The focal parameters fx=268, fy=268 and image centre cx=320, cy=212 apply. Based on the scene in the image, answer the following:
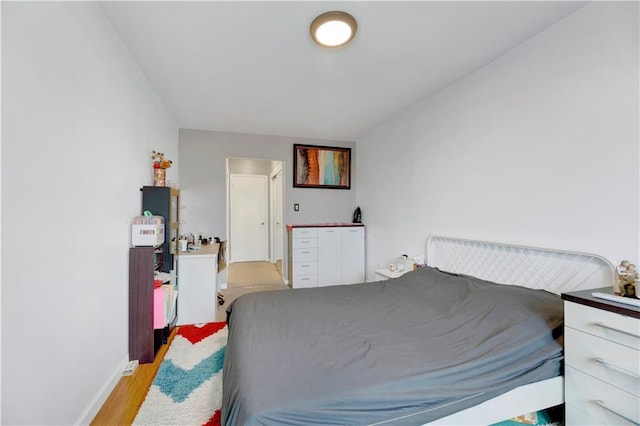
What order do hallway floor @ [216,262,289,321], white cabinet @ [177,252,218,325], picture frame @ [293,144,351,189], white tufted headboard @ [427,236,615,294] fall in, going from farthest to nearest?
picture frame @ [293,144,351,189] → hallway floor @ [216,262,289,321] → white cabinet @ [177,252,218,325] → white tufted headboard @ [427,236,615,294]

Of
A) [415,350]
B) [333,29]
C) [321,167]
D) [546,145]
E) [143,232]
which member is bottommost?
[415,350]

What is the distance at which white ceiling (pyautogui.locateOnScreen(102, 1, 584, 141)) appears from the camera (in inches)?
64.5

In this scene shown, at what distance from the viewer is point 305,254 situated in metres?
4.01

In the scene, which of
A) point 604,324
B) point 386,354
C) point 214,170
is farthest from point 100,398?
point 214,170

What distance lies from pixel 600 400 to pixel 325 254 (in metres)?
3.12

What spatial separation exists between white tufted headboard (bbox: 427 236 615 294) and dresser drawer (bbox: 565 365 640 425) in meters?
0.60

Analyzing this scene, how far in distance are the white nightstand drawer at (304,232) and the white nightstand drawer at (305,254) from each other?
20 centimetres


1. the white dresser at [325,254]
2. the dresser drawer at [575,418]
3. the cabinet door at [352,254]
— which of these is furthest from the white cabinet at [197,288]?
the dresser drawer at [575,418]

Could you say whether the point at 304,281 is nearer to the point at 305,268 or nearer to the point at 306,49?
the point at 305,268

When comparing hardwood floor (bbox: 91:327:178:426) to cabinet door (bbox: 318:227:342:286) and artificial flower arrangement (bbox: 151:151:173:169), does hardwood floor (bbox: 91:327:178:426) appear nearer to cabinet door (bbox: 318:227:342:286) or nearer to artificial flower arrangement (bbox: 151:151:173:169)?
artificial flower arrangement (bbox: 151:151:173:169)

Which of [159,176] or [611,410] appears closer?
[611,410]

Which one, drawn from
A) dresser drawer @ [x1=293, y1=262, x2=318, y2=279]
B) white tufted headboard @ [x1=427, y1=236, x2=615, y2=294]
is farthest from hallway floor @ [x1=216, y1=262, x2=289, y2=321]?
white tufted headboard @ [x1=427, y1=236, x2=615, y2=294]

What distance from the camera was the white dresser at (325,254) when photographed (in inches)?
157

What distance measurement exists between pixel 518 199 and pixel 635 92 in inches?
31.6
